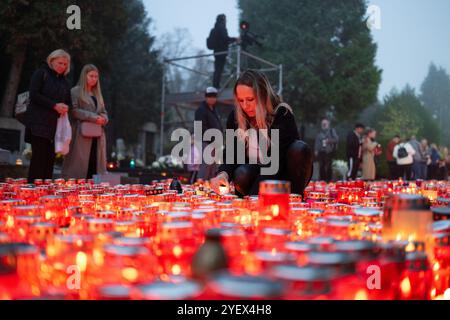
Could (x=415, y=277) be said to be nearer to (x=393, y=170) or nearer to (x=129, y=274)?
(x=129, y=274)

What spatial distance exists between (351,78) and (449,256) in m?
21.7

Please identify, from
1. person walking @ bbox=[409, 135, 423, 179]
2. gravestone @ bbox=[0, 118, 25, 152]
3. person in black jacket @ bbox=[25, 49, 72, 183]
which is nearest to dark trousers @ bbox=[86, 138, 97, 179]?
person in black jacket @ bbox=[25, 49, 72, 183]

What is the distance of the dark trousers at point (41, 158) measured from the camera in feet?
13.4

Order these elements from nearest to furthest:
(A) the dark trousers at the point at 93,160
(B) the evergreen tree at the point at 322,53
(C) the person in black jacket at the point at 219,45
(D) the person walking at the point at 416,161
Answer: (A) the dark trousers at the point at 93,160 → (C) the person in black jacket at the point at 219,45 → (D) the person walking at the point at 416,161 → (B) the evergreen tree at the point at 322,53

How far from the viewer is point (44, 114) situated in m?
4.25

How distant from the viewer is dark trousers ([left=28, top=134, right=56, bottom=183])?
4078mm

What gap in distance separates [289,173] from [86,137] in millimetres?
2704

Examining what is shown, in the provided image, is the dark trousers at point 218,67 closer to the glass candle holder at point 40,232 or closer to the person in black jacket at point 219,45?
the person in black jacket at point 219,45

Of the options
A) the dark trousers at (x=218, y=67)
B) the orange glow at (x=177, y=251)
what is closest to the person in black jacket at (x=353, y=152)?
the dark trousers at (x=218, y=67)

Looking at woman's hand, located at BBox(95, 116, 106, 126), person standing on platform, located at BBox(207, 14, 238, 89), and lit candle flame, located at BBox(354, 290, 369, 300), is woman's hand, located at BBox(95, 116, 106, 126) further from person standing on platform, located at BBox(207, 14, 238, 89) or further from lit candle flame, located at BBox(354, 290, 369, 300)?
person standing on platform, located at BBox(207, 14, 238, 89)

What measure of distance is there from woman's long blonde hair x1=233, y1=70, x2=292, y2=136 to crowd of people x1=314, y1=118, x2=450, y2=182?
21.8 feet

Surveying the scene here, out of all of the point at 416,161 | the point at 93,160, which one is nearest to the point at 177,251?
the point at 93,160

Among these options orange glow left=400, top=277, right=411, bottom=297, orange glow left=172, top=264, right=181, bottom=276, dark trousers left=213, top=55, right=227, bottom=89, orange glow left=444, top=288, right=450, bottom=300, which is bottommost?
orange glow left=444, top=288, right=450, bottom=300

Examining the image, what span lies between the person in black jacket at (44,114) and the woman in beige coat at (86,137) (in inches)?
17.9
